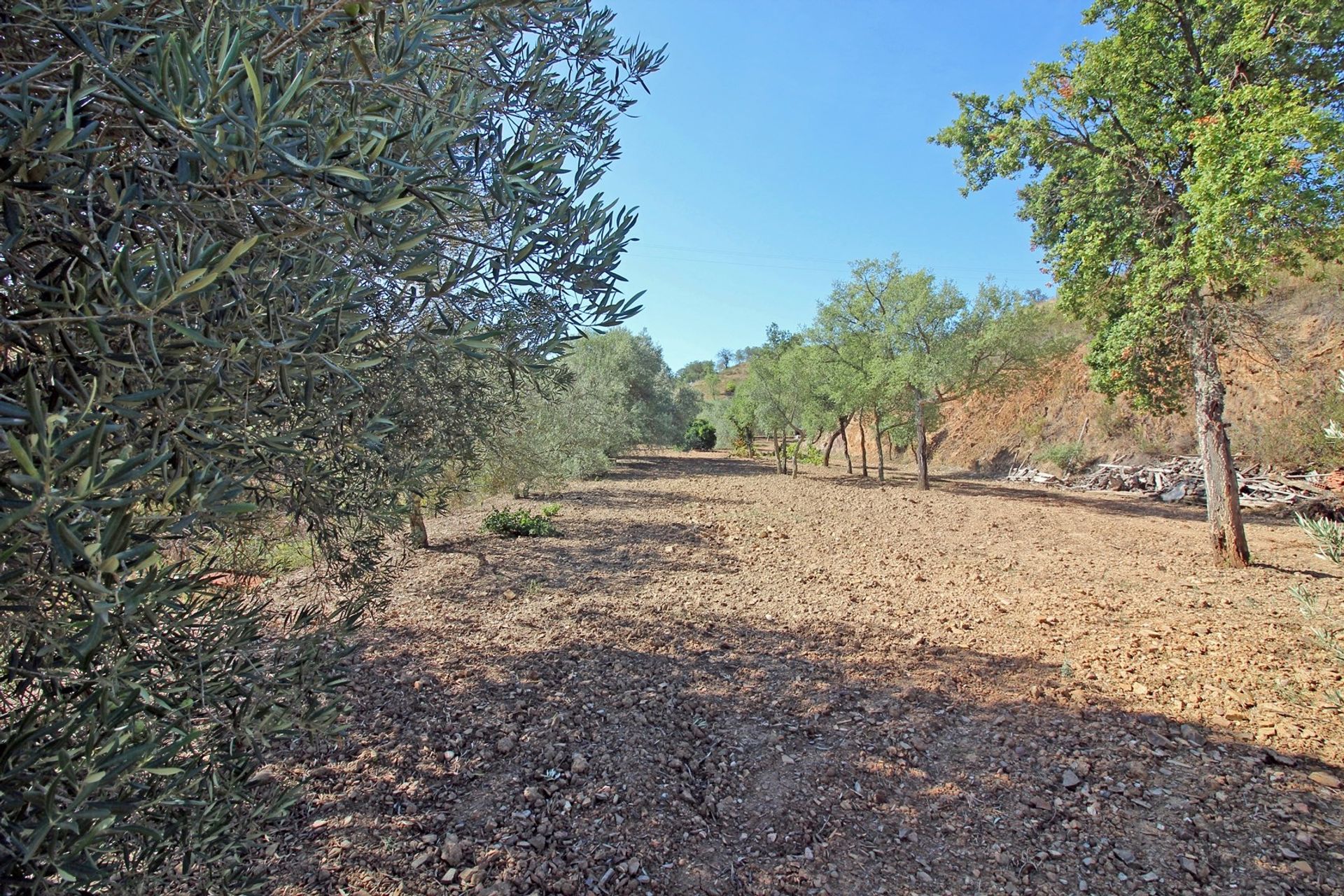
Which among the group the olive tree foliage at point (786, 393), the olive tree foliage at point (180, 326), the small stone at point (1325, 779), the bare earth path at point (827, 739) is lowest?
the small stone at point (1325, 779)

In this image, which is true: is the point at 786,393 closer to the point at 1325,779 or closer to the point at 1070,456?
the point at 1070,456

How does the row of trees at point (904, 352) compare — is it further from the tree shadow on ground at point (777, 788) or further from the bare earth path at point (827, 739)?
the tree shadow on ground at point (777, 788)

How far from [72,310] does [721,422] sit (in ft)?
112

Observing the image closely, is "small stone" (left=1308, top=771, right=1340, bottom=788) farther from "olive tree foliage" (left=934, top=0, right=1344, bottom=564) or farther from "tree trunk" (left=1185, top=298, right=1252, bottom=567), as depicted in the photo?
"tree trunk" (left=1185, top=298, right=1252, bottom=567)

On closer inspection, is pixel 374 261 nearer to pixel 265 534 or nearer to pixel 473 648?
pixel 265 534

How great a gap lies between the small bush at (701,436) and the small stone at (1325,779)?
3086cm

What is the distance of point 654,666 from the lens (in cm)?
481

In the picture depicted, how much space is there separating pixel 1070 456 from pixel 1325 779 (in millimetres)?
20534

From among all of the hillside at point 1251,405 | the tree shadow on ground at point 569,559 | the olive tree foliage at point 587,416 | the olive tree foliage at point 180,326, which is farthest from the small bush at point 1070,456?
the olive tree foliage at point 180,326

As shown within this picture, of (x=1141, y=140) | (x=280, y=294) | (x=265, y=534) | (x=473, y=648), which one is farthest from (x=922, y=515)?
(x=280, y=294)

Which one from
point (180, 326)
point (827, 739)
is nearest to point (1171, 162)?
point (827, 739)

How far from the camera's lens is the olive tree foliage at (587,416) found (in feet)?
19.2

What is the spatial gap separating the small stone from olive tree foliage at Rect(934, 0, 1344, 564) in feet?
16.1

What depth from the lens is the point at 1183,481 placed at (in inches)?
648
